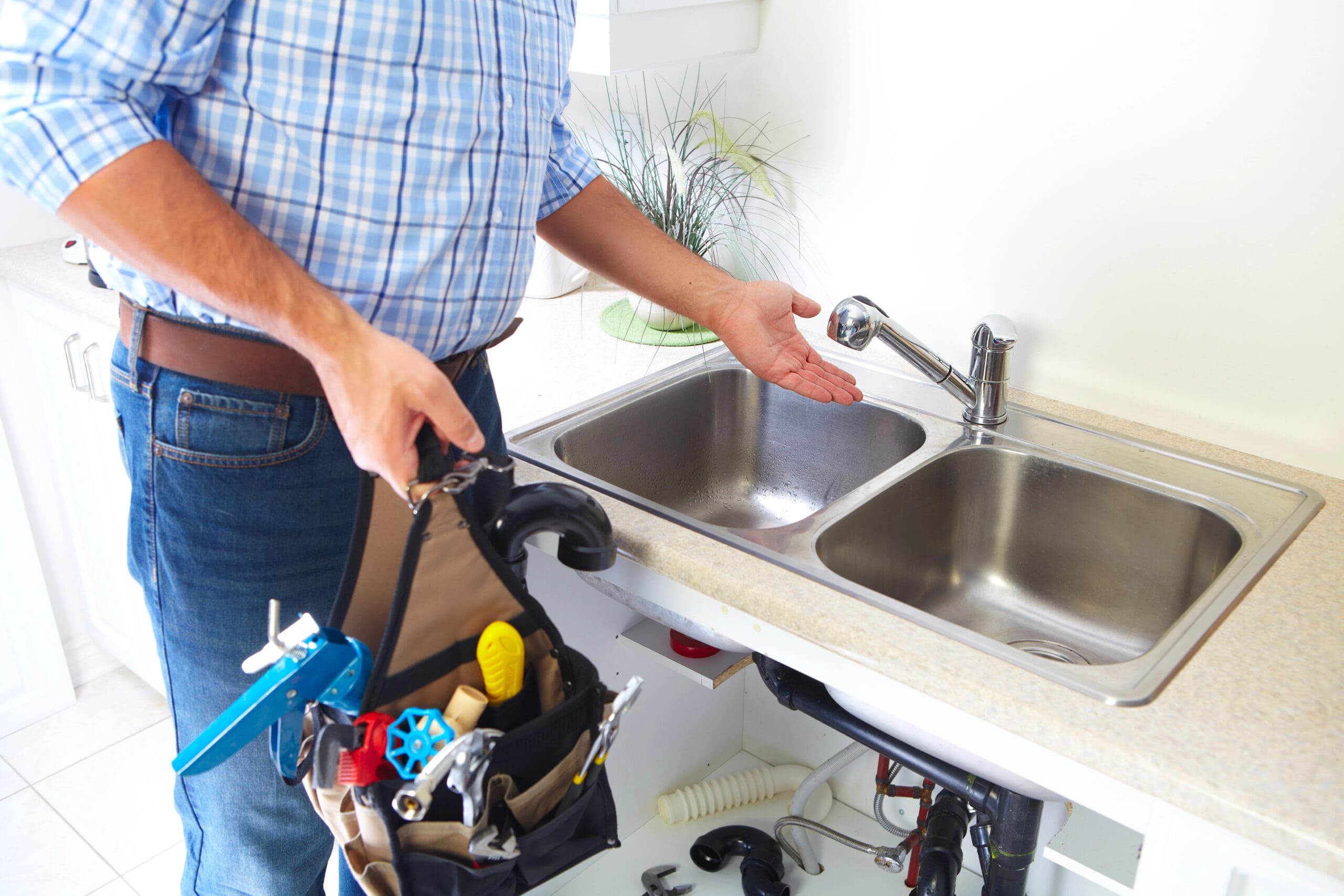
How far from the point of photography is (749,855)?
1638 millimetres

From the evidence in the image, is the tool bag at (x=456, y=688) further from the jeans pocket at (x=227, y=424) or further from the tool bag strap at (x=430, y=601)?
the jeans pocket at (x=227, y=424)

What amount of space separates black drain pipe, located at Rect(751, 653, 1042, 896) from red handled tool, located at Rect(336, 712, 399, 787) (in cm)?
49

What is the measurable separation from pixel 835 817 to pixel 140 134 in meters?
1.52

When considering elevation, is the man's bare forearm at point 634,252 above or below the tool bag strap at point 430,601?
above

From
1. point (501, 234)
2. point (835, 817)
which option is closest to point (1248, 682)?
point (501, 234)

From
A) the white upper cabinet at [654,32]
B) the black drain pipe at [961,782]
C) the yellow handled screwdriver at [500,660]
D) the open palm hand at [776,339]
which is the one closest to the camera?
the yellow handled screwdriver at [500,660]

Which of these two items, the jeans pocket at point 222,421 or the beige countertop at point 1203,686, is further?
the jeans pocket at point 222,421

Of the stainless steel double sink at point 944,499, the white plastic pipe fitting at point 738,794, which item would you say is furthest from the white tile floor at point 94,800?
the stainless steel double sink at point 944,499

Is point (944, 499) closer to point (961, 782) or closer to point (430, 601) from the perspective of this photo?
point (961, 782)

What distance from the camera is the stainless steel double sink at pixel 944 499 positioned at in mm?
1112

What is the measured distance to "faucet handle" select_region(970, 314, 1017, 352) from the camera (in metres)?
1.25

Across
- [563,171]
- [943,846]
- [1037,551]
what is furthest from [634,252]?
[943,846]

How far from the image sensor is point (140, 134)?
716mm

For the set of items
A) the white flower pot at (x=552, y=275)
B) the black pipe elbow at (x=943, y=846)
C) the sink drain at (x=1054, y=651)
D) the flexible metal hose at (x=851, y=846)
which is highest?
the white flower pot at (x=552, y=275)
